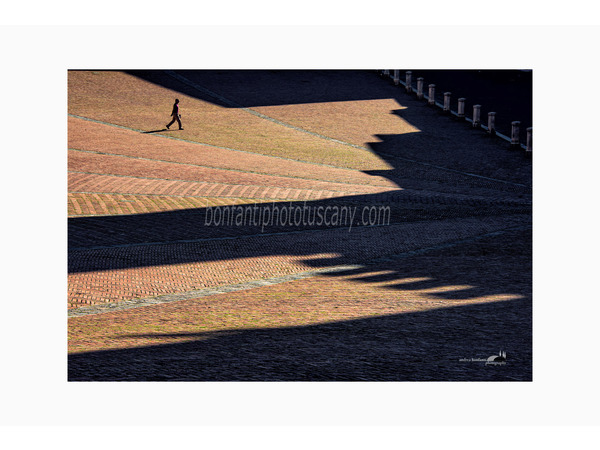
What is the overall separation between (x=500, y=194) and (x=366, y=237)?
6549mm

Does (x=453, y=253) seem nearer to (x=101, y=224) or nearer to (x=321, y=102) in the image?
(x=101, y=224)

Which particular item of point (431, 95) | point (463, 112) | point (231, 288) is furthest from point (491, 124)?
point (231, 288)

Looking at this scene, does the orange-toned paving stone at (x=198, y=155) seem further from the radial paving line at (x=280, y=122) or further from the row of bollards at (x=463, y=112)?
the row of bollards at (x=463, y=112)

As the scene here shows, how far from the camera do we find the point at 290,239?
1548 centimetres

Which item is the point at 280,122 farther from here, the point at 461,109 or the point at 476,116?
the point at 476,116

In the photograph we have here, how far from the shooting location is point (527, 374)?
25.5 ft

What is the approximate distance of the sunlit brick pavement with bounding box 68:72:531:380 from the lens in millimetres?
8945

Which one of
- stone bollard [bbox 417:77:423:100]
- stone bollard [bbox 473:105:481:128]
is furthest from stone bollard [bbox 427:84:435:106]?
stone bollard [bbox 473:105:481:128]

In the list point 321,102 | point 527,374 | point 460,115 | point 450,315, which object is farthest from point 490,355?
point 321,102

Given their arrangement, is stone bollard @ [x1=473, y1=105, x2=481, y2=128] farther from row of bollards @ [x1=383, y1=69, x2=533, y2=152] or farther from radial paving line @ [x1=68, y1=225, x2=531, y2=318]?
radial paving line @ [x1=68, y1=225, x2=531, y2=318]

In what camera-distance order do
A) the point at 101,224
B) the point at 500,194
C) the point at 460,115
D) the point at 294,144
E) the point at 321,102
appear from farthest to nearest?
1. the point at 321,102
2. the point at 460,115
3. the point at 294,144
4. the point at 500,194
5. the point at 101,224

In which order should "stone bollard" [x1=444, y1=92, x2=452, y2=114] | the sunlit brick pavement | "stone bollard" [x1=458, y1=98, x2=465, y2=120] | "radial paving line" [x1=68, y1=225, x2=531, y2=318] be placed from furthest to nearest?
"stone bollard" [x1=444, y1=92, x2=452, y2=114] < "stone bollard" [x1=458, y1=98, x2=465, y2=120] < "radial paving line" [x1=68, y1=225, x2=531, y2=318] < the sunlit brick pavement

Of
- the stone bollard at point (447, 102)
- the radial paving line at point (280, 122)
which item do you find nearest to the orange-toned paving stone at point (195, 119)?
the radial paving line at point (280, 122)

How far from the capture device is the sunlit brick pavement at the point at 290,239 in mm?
8945
